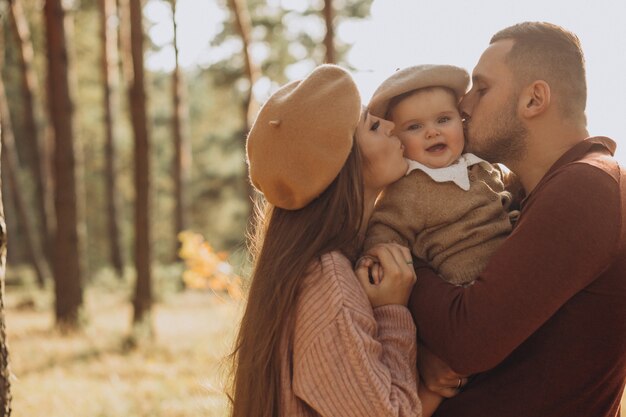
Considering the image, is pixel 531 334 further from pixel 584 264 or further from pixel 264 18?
pixel 264 18

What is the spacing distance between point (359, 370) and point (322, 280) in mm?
345

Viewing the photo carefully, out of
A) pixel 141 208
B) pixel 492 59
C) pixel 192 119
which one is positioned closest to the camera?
pixel 492 59

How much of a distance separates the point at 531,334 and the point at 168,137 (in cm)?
3085

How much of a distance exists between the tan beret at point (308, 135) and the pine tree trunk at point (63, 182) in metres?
8.68

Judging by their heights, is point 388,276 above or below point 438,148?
below

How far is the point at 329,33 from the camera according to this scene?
391 inches

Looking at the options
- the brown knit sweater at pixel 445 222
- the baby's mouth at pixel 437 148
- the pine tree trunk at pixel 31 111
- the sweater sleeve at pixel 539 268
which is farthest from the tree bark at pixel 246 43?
the sweater sleeve at pixel 539 268

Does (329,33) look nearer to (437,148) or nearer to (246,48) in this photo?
(246,48)

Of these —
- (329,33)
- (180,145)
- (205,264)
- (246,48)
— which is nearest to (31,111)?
(180,145)

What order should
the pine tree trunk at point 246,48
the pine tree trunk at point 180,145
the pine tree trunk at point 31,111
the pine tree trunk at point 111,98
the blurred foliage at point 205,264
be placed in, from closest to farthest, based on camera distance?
the blurred foliage at point 205,264, the pine tree trunk at point 246,48, the pine tree trunk at point 31,111, the pine tree trunk at point 111,98, the pine tree trunk at point 180,145

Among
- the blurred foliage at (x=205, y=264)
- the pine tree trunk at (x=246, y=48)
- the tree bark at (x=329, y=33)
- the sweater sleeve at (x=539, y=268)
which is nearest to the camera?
the sweater sleeve at (x=539, y=268)

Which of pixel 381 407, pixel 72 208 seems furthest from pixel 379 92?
pixel 72 208

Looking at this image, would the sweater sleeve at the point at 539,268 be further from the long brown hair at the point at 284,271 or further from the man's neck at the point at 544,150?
the long brown hair at the point at 284,271

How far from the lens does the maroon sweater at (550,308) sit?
2082mm
